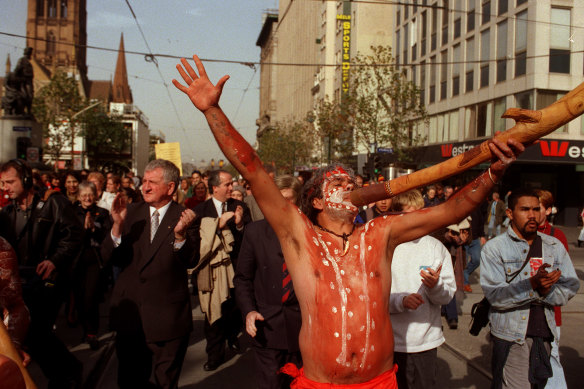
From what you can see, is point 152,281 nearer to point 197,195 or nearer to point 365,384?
point 365,384

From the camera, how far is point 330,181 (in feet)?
9.02

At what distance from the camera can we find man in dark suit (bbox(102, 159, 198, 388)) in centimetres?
388

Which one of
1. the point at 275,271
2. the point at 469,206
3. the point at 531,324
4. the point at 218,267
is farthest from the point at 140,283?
the point at 531,324

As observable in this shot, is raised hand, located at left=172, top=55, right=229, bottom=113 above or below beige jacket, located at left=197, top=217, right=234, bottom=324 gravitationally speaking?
above

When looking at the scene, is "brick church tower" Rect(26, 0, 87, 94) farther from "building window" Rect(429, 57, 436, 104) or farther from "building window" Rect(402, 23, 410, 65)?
"building window" Rect(429, 57, 436, 104)

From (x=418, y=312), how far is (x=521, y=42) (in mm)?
22667

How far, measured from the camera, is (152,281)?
392 cm

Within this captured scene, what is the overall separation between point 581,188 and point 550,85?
6.27m

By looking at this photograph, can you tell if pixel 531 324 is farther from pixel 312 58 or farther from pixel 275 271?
pixel 312 58

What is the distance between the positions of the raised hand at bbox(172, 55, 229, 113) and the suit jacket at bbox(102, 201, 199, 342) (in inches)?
68.8

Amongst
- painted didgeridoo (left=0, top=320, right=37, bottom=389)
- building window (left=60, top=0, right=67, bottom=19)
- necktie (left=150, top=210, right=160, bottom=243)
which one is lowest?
painted didgeridoo (left=0, top=320, right=37, bottom=389)

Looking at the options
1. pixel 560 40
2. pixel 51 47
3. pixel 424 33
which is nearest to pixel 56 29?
pixel 51 47

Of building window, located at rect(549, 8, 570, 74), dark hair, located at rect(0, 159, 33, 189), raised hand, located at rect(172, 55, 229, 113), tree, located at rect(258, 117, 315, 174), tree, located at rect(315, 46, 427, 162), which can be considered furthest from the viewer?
tree, located at rect(258, 117, 315, 174)

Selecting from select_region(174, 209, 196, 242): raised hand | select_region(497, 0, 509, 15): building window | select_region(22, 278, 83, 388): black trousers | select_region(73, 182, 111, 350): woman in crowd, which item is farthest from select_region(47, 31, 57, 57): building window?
select_region(174, 209, 196, 242): raised hand
